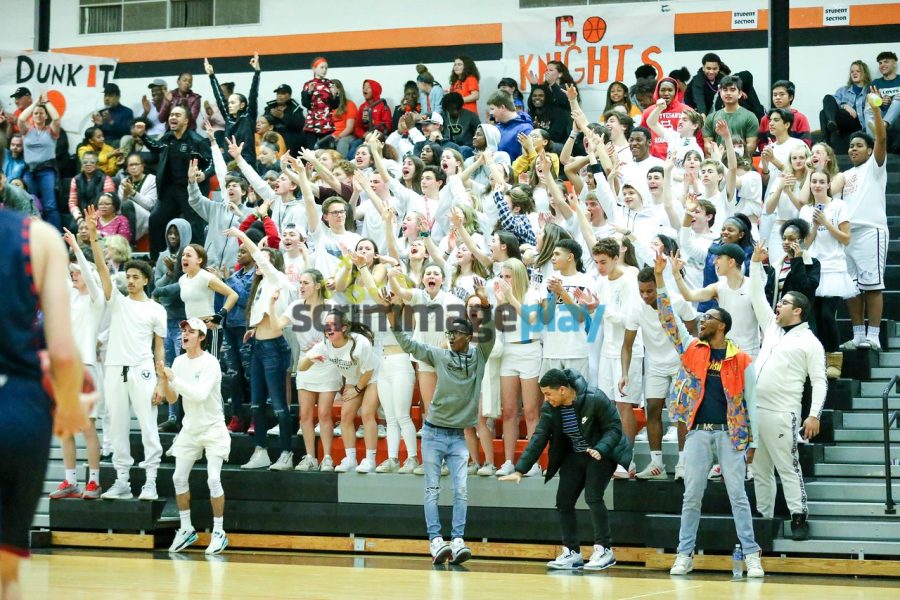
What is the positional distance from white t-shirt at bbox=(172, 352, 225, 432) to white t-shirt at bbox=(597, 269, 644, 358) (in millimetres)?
3614

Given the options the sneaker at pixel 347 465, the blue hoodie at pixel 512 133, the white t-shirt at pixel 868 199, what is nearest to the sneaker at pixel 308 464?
the sneaker at pixel 347 465

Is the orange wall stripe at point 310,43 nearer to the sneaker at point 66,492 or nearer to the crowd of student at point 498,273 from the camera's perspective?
the crowd of student at point 498,273

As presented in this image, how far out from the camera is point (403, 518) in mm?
11070

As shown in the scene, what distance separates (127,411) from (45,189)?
678 cm

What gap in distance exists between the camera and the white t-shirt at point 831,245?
36.8 feet

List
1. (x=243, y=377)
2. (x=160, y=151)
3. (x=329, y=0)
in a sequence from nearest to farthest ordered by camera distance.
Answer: (x=243, y=377)
(x=160, y=151)
(x=329, y=0)

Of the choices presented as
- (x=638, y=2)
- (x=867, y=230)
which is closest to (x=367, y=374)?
(x=867, y=230)

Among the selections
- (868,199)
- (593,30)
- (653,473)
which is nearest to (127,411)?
(653,473)

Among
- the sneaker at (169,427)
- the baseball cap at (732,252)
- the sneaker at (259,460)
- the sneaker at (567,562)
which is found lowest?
the sneaker at (567,562)

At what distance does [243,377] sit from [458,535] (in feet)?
12.1

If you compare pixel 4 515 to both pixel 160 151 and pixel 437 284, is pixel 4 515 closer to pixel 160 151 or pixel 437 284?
pixel 437 284

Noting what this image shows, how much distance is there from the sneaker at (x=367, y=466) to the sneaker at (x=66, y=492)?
119 inches

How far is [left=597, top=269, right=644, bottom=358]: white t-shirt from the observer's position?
10.5 metres

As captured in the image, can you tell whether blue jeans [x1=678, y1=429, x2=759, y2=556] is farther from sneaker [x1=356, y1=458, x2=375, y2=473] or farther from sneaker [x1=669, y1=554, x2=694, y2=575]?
sneaker [x1=356, y1=458, x2=375, y2=473]
